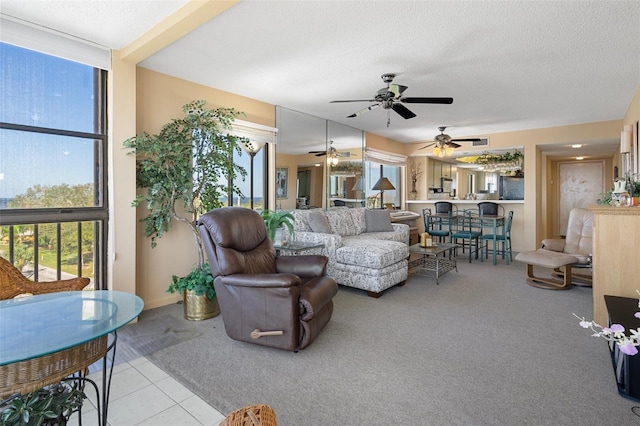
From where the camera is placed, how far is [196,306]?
125 inches

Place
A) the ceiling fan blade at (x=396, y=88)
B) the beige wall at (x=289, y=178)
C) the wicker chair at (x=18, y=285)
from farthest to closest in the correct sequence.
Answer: the beige wall at (x=289, y=178)
the ceiling fan blade at (x=396, y=88)
the wicker chair at (x=18, y=285)

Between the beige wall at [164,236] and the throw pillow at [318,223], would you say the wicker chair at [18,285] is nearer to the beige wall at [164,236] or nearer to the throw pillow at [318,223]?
the beige wall at [164,236]

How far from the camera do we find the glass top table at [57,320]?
117 centimetres

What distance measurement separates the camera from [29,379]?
1140 mm

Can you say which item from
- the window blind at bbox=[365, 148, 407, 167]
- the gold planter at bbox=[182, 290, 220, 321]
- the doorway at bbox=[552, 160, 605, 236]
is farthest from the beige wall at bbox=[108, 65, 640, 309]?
the doorway at bbox=[552, 160, 605, 236]

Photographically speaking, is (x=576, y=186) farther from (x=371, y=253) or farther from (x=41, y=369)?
(x=41, y=369)

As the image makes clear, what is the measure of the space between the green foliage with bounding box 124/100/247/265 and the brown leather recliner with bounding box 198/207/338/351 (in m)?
0.80

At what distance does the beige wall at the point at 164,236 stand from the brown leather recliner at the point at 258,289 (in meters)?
1.21

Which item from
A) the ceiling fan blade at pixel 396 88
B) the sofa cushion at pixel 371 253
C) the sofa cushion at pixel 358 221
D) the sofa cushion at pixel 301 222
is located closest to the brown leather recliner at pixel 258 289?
the sofa cushion at pixel 371 253

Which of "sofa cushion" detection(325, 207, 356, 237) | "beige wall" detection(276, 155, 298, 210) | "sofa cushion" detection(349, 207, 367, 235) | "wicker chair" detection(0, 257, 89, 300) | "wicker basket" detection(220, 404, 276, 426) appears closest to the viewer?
"wicker basket" detection(220, 404, 276, 426)

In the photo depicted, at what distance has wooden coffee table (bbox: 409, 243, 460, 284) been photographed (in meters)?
4.54

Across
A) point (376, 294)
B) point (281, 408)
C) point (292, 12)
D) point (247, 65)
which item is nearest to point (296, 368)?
point (281, 408)

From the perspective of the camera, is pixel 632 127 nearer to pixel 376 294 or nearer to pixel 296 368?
pixel 376 294

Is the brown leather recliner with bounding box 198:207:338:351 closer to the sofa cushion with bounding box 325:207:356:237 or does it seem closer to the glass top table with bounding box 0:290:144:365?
the glass top table with bounding box 0:290:144:365
